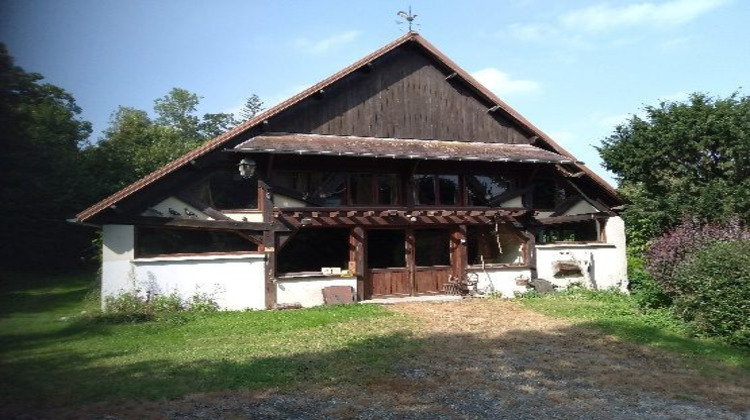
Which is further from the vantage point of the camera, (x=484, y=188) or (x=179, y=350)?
(x=484, y=188)

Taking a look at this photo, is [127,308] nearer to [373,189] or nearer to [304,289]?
[304,289]

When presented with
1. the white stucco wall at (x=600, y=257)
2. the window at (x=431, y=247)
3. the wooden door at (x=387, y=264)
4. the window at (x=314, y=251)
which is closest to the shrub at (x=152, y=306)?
the window at (x=314, y=251)

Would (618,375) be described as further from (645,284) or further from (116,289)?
(116,289)

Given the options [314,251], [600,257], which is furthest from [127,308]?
[600,257]

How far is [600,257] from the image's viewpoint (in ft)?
63.7

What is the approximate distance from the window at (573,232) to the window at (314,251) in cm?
762

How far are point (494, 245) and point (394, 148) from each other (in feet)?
17.7

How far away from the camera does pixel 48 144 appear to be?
526 cm

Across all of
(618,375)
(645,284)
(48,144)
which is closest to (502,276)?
(645,284)

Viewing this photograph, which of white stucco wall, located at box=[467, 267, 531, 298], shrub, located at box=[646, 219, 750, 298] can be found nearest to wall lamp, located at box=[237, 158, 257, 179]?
white stucco wall, located at box=[467, 267, 531, 298]

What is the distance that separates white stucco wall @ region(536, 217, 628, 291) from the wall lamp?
398 inches

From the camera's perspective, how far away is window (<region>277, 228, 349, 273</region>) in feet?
53.1

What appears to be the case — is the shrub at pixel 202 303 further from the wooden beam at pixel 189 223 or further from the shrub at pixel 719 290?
the shrub at pixel 719 290

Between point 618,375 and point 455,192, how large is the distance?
9.89 metres
